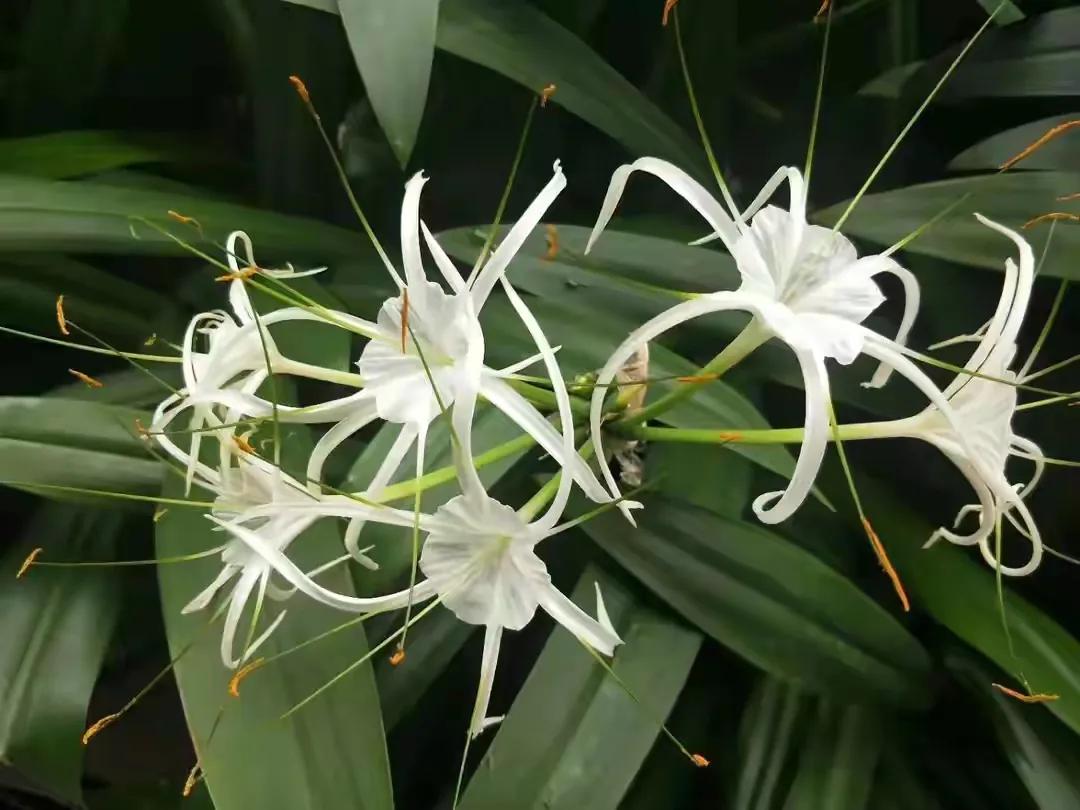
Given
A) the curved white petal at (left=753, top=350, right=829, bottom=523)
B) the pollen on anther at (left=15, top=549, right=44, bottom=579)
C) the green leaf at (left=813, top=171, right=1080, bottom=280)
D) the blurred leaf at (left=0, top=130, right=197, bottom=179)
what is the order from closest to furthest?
the curved white petal at (left=753, top=350, right=829, bottom=523) < the pollen on anther at (left=15, top=549, right=44, bottom=579) < the green leaf at (left=813, top=171, right=1080, bottom=280) < the blurred leaf at (left=0, top=130, right=197, bottom=179)

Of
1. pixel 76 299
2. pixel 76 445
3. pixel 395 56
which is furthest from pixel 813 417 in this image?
pixel 76 299

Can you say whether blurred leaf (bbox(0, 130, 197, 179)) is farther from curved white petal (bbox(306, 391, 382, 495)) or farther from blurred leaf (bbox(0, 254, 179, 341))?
curved white petal (bbox(306, 391, 382, 495))

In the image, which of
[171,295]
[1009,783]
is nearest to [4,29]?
[171,295]

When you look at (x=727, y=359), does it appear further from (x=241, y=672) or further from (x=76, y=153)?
(x=76, y=153)

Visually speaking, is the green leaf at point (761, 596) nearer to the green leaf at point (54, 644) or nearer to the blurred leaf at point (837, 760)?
the blurred leaf at point (837, 760)

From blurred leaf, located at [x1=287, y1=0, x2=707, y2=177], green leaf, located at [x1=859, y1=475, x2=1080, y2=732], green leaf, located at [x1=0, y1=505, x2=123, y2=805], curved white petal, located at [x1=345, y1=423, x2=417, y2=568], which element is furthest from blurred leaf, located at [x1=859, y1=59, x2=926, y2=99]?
green leaf, located at [x1=0, y1=505, x2=123, y2=805]

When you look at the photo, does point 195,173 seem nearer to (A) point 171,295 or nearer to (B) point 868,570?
(A) point 171,295
